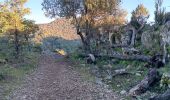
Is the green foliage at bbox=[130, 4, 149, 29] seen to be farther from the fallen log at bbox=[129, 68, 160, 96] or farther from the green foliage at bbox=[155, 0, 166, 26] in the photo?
the fallen log at bbox=[129, 68, 160, 96]

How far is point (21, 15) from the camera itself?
41812 mm

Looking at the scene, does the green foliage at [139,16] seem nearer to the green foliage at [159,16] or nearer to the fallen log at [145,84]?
the green foliage at [159,16]

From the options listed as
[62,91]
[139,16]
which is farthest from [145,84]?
[139,16]

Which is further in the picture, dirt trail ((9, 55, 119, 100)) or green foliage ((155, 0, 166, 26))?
green foliage ((155, 0, 166, 26))

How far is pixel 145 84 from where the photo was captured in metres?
18.8

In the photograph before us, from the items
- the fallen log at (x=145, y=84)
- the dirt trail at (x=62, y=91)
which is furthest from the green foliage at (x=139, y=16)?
the fallen log at (x=145, y=84)

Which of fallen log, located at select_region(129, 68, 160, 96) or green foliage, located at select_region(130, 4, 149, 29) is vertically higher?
green foliage, located at select_region(130, 4, 149, 29)

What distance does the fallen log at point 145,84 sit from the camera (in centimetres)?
1814

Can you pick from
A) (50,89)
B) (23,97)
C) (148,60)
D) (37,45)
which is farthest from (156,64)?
(37,45)

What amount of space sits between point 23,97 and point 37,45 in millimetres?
84568

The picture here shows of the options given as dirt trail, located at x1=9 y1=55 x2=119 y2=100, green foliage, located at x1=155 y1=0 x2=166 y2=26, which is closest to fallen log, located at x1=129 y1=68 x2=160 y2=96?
dirt trail, located at x1=9 y1=55 x2=119 y2=100

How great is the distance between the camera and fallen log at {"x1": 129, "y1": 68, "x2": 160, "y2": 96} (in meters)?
18.1

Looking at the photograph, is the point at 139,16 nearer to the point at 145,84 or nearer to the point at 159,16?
the point at 159,16

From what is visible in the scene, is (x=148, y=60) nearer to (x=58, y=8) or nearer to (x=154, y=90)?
(x=154, y=90)
